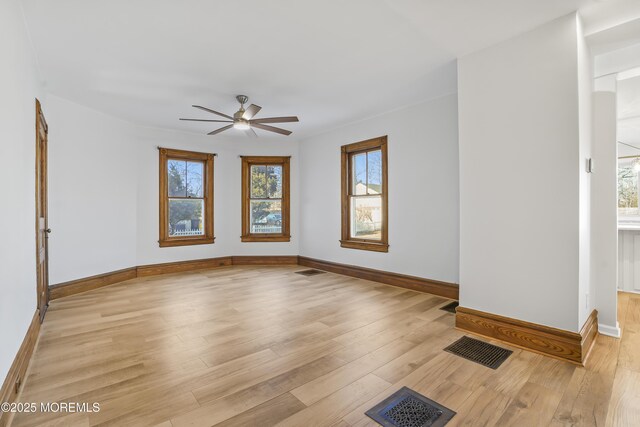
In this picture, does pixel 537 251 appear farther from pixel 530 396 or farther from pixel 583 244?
pixel 530 396

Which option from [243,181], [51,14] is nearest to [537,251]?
[51,14]

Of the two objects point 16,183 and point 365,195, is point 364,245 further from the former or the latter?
point 16,183

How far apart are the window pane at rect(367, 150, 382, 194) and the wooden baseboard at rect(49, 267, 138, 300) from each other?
4.35 m

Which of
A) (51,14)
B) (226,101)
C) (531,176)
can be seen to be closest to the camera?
(51,14)

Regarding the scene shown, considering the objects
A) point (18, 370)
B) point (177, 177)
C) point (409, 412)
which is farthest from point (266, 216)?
point (409, 412)

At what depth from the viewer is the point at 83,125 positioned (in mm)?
4559

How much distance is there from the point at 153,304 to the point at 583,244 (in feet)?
14.9

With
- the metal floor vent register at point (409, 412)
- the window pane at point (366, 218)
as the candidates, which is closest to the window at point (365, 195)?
the window pane at point (366, 218)

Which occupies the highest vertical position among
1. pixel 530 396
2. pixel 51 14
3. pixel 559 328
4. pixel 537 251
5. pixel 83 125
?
pixel 51 14

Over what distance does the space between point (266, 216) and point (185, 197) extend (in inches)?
65.5

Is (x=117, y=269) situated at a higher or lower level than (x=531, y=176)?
lower

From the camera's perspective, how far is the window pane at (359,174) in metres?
5.48

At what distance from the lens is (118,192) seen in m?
5.11

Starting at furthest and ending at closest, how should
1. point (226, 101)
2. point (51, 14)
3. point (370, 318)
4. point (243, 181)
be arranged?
point (243, 181) → point (226, 101) → point (370, 318) → point (51, 14)
